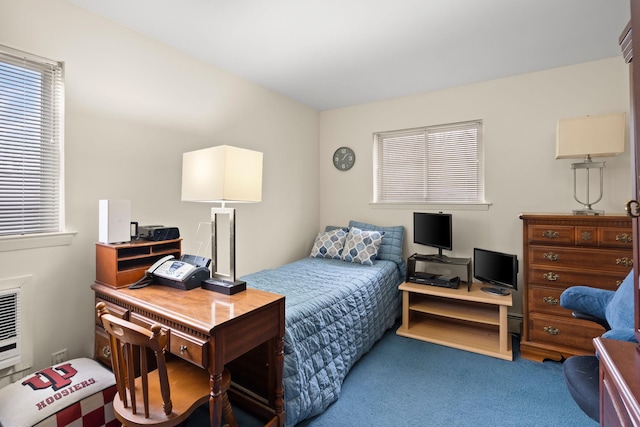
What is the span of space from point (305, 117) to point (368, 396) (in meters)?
3.06

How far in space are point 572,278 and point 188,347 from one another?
2.66 metres

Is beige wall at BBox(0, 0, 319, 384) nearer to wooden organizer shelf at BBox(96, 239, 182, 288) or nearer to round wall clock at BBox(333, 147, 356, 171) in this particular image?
wooden organizer shelf at BBox(96, 239, 182, 288)

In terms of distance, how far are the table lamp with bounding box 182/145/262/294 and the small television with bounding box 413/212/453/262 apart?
2008mm

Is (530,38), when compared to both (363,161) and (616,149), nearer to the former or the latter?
(616,149)

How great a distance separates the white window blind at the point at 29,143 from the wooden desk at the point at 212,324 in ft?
1.74

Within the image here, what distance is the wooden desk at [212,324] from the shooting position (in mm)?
1300

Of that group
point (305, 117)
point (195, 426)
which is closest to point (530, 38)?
point (305, 117)

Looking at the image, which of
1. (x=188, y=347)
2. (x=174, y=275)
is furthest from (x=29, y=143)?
(x=188, y=347)

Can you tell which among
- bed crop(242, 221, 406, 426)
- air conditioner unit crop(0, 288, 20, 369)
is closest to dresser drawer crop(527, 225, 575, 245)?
bed crop(242, 221, 406, 426)

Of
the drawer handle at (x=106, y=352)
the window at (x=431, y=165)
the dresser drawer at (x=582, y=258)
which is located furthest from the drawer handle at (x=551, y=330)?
the drawer handle at (x=106, y=352)

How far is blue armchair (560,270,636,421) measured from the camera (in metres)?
1.25

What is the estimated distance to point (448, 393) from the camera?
2.09 meters

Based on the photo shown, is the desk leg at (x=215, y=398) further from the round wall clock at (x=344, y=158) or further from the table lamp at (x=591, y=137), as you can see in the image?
the round wall clock at (x=344, y=158)

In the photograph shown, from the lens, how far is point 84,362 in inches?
67.0
